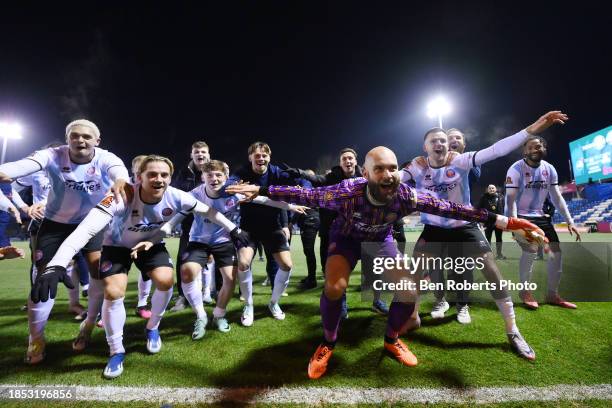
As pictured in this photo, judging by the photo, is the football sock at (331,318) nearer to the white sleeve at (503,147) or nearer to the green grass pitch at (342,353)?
the green grass pitch at (342,353)

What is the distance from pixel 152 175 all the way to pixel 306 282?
13.3 feet

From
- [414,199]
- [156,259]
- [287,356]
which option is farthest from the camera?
[156,259]

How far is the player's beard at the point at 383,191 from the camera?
276 centimetres

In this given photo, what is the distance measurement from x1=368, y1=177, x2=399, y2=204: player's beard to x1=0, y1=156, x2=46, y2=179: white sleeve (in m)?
3.51

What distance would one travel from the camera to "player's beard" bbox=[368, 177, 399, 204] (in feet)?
9.07

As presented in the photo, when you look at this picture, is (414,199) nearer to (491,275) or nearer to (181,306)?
(491,275)

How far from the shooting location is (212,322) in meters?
4.16

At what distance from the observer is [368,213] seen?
2938 millimetres

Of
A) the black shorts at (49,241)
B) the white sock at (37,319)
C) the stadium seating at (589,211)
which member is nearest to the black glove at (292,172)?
the black shorts at (49,241)

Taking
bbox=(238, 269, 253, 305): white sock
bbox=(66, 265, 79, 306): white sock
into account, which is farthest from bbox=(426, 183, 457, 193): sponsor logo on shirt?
bbox=(66, 265, 79, 306): white sock

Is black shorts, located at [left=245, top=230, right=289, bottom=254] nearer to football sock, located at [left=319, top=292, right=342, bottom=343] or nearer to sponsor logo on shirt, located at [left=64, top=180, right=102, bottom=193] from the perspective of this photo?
football sock, located at [left=319, top=292, right=342, bottom=343]

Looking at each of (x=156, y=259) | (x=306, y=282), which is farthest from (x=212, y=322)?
(x=306, y=282)

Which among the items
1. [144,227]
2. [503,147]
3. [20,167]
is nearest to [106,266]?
[144,227]

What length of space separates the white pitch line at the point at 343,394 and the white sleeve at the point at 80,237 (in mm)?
1167
